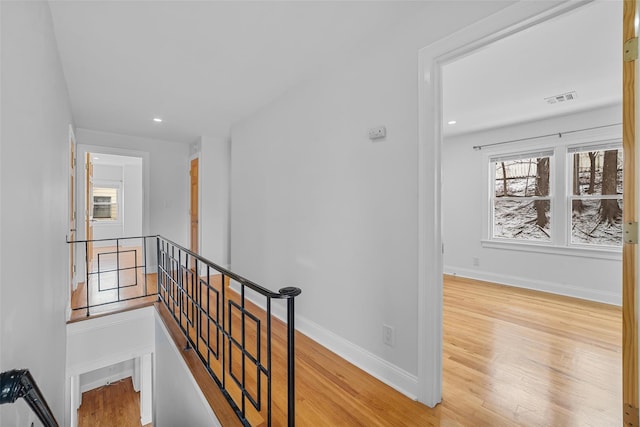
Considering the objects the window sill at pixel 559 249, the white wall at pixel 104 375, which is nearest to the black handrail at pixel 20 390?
the window sill at pixel 559 249

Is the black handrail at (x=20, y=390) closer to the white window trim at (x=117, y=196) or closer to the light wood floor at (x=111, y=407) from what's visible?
the light wood floor at (x=111, y=407)

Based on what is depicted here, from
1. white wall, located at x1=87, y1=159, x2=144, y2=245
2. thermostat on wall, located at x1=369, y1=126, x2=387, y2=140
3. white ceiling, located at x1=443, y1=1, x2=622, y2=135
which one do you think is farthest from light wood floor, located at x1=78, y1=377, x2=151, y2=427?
white ceiling, located at x1=443, y1=1, x2=622, y2=135

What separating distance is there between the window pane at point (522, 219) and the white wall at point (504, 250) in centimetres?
25

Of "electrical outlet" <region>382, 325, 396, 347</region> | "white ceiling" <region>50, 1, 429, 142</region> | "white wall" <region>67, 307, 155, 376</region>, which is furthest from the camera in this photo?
"white wall" <region>67, 307, 155, 376</region>

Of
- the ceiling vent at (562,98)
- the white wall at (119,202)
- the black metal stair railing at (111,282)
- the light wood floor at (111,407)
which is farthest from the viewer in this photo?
the white wall at (119,202)

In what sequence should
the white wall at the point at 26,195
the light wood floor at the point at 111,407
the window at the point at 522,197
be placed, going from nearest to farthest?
the white wall at the point at 26,195
the window at the point at 522,197
the light wood floor at the point at 111,407

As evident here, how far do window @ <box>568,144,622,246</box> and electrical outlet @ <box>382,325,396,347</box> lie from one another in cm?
359

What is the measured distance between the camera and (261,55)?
7.54 ft

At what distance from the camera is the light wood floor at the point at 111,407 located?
5.16 meters

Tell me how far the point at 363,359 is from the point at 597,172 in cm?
404

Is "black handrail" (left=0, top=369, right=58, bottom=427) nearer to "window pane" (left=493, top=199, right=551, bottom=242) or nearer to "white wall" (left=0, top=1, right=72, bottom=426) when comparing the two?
"white wall" (left=0, top=1, right=72, bottom=426)

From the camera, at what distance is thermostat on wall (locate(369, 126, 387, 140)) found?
6.40 feet

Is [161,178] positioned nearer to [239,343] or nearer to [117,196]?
[239,343]

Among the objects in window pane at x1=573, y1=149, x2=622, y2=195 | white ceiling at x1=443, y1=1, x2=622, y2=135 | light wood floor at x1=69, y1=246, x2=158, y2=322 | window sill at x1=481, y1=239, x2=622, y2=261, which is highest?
white ceiling at x1=443, y1=1, x2=622, y2=135
